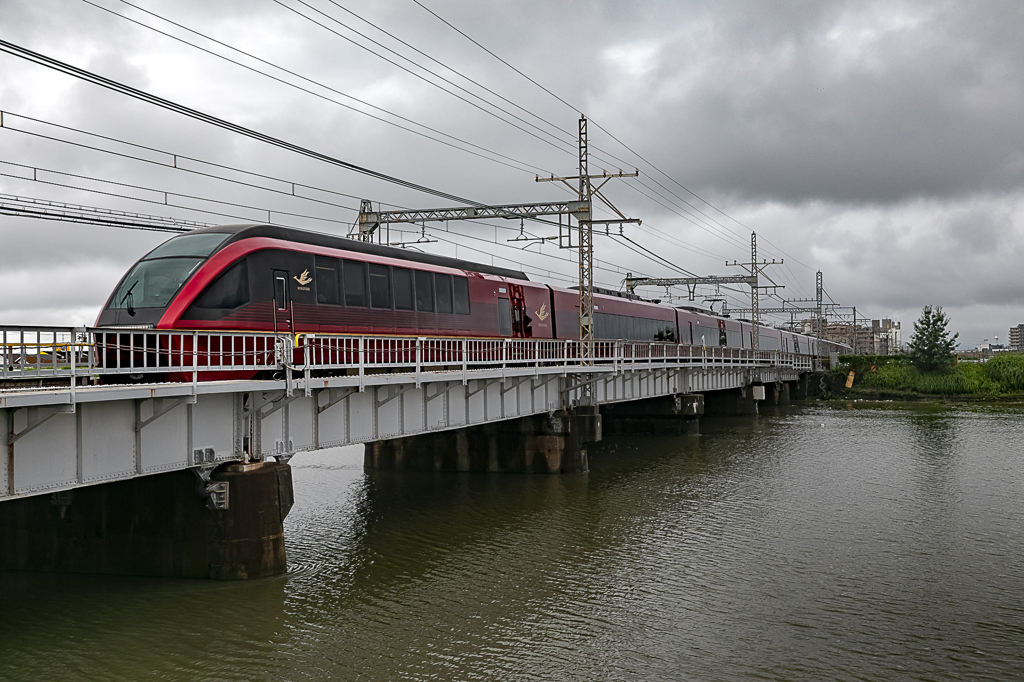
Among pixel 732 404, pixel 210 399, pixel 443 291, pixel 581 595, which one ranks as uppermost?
pixel 443 291

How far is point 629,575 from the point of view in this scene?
17.2 m

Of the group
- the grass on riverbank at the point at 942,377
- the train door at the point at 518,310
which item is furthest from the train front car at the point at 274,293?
the grass on riverbank at the point at 942,377

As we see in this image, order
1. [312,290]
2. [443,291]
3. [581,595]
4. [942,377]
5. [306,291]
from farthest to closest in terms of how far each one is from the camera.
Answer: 1. [942,377]
2. [443,291]
3. [312,290]
4. [306,291]
5. [581,595]

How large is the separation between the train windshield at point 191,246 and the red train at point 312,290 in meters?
0.03

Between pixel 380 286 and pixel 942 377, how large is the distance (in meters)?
64.7

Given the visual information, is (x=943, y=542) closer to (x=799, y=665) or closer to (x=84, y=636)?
(x=799, y=665)

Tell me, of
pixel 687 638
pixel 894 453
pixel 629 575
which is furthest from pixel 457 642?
pixel 894 453

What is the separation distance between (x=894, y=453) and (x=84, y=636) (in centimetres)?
3330

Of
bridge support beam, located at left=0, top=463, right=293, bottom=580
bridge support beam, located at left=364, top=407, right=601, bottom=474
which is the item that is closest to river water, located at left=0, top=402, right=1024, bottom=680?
bridge support beam, located at left=0, top=463, right=293, bottom=580

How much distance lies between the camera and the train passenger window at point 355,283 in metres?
21.3

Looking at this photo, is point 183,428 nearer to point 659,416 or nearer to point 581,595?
point 581,595

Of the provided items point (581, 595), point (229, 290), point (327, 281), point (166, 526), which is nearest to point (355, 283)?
point (327, 281)

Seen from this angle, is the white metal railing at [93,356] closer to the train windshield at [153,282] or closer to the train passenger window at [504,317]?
the train windshield at [153,282]

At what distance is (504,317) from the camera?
29.5 meters
